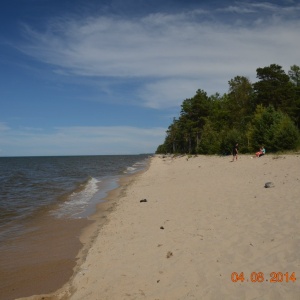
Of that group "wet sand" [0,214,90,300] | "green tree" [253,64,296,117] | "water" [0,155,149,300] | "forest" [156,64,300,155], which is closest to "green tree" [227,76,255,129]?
"forest" [156,64,300,155]

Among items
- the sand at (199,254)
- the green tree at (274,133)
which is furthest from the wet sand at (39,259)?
the green tree at (274,133)

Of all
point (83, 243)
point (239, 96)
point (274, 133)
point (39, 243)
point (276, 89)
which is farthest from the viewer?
point (239, 96)

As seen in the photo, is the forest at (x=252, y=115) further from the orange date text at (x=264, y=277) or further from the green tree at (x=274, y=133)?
the orange date text at (x=264, y=277)

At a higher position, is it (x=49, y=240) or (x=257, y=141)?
(x=257, y=141)

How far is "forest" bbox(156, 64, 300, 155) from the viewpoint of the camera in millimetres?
30969

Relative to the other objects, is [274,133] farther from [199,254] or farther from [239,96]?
[239,96]

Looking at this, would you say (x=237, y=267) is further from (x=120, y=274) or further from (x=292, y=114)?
(x=292, y=114)

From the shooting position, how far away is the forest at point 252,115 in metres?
31.0

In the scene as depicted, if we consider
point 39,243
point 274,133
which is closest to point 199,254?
point 39,243

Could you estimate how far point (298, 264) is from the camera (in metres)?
4.77

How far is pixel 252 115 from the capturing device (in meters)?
48.7

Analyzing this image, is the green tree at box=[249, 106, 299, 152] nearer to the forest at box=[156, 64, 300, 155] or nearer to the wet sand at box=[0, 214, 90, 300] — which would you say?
the forest at box=[156, 64, 300, 155]

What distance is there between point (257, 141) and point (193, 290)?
32.4 m

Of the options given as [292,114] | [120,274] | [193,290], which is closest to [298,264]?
[193,290]
